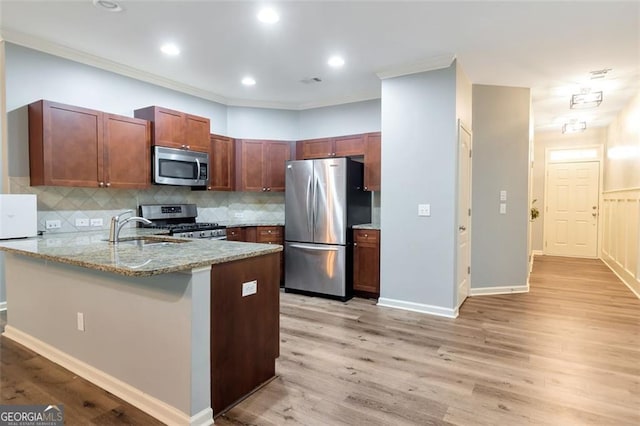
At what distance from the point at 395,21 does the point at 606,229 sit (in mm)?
6300

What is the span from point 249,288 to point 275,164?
337cm

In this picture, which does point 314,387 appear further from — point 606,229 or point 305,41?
point 606,229

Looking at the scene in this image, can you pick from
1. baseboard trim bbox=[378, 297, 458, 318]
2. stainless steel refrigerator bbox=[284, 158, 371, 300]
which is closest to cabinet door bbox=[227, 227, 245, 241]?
stainless steel refrigerator bbox=[284, 158, 371, 300]

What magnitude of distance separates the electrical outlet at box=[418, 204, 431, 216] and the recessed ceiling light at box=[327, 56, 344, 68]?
1770 mm

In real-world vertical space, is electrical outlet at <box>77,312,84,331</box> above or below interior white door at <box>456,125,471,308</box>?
below

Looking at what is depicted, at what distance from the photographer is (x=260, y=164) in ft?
17.5

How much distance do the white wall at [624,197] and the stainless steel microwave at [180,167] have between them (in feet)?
18.3

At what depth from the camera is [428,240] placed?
387 cm

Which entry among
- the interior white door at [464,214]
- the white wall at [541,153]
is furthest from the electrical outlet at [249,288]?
the white wall at [541,153]

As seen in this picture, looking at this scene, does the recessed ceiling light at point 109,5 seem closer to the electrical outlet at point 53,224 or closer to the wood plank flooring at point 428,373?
the electrical outlet at point 53,224

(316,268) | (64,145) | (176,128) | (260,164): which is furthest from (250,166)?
(64,145)

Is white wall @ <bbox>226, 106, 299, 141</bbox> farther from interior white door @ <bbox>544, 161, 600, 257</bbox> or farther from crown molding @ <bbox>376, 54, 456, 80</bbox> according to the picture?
interior white door @ <bbox>544, 161, 600, 257</bbox>

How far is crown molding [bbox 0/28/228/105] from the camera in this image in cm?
332

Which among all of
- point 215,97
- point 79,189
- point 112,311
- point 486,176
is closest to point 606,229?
point 486,176
